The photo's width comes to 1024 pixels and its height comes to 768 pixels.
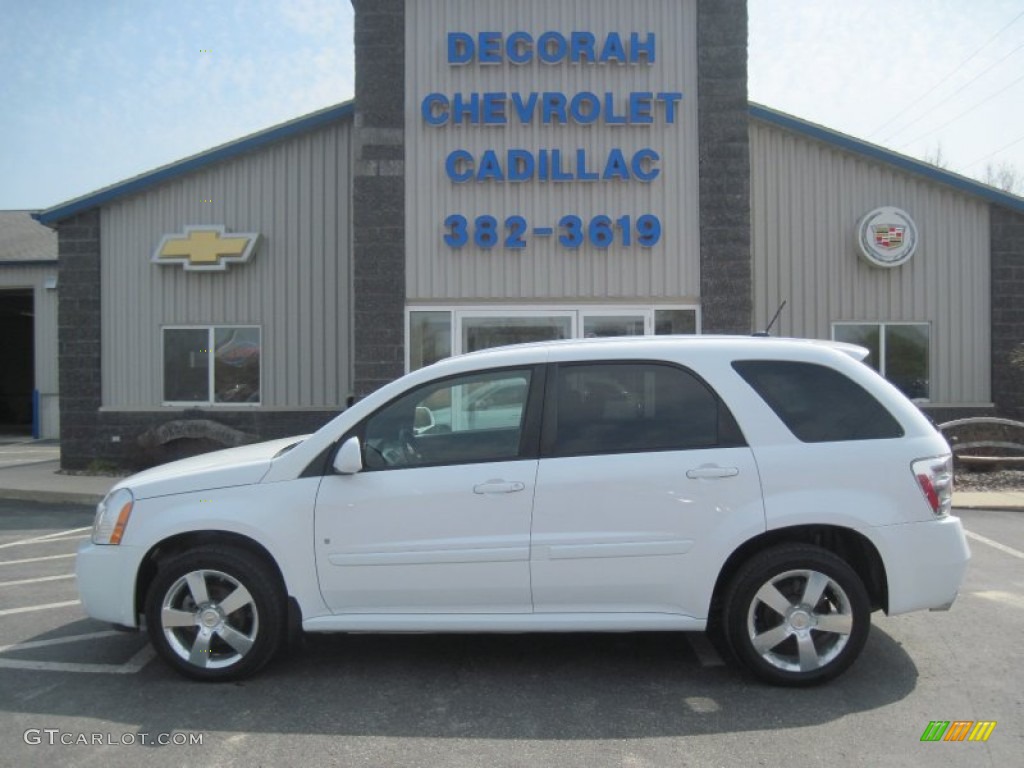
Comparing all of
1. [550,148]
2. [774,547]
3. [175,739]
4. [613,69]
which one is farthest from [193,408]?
[774,547]

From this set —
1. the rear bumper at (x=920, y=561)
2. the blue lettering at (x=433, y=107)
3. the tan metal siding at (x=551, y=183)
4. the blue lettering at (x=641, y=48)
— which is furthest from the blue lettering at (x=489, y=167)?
the rear bumper at (x=920, y=561)

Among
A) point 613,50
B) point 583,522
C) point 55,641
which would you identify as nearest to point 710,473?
point 583,522

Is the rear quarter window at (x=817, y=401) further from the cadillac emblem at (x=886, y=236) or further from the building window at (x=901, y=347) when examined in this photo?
the cadillac emblem at (x=886, y=236)

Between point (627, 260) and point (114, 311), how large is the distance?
Result: 8042 mm

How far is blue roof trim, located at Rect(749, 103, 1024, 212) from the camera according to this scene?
13.0 m

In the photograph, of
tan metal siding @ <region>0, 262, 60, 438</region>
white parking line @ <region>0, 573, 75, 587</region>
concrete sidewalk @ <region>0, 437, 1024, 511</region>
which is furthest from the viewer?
tan metal siding @ <region>0, 262, 60, 438</region>

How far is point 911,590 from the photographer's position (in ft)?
14.5

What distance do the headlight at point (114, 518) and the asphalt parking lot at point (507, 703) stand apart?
2.59 ft

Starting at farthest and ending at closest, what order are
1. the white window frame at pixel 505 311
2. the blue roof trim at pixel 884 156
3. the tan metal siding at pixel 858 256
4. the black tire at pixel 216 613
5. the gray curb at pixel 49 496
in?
the tan metal siding at pixel 858 256
the blue roof trim at pixel 884 156
the white window frame at pixel 505 311
the gray curb at pixel 49 496
the black tire at pixel 216 613

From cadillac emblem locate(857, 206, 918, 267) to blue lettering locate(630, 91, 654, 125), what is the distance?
13.1ft

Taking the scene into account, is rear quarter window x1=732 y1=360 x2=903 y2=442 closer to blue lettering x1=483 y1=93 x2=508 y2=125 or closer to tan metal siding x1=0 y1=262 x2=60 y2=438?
blue lettering x1=483 y1=93 x2=508 y2=125

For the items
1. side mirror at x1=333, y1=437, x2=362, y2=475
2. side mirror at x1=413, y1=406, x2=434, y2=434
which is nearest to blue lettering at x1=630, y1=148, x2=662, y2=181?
side mirror at x1=413, y1=406, x2=434, y2=434

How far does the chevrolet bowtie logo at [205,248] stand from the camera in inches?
516

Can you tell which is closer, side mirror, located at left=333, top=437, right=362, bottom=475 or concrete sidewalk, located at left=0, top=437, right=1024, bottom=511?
side mirror, located at left=333, top=437, right=362, bottom=475
